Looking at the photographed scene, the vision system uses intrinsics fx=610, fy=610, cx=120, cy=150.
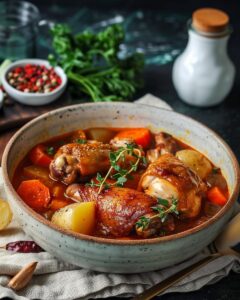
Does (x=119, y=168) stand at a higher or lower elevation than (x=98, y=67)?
higher

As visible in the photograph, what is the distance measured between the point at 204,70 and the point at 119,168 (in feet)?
5.01

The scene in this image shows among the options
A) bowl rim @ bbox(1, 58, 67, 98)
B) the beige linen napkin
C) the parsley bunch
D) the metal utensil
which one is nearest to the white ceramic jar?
the parsley bunch

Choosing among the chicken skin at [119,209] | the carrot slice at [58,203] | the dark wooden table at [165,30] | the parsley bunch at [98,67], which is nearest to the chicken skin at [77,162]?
the carrot slice at [58,203]

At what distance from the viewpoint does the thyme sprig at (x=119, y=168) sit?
2970 mm

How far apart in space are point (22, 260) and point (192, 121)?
4.17 ft

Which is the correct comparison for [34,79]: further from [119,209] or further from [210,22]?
[119,209]

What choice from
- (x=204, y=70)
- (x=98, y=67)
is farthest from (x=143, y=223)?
(x=98, y=67)

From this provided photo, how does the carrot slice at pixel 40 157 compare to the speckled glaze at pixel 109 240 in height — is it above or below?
below

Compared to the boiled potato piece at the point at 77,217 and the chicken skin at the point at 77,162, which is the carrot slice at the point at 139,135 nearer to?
the chicken skin at the point at 77,162

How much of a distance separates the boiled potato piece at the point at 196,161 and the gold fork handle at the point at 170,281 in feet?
1.66

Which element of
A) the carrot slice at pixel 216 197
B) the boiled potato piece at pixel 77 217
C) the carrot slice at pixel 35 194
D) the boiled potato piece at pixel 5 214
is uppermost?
the boiled potato piece at pixel 77 217

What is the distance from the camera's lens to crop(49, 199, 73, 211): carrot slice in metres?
3.02

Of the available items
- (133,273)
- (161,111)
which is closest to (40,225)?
(133,273)

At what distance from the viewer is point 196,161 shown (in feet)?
11.1
